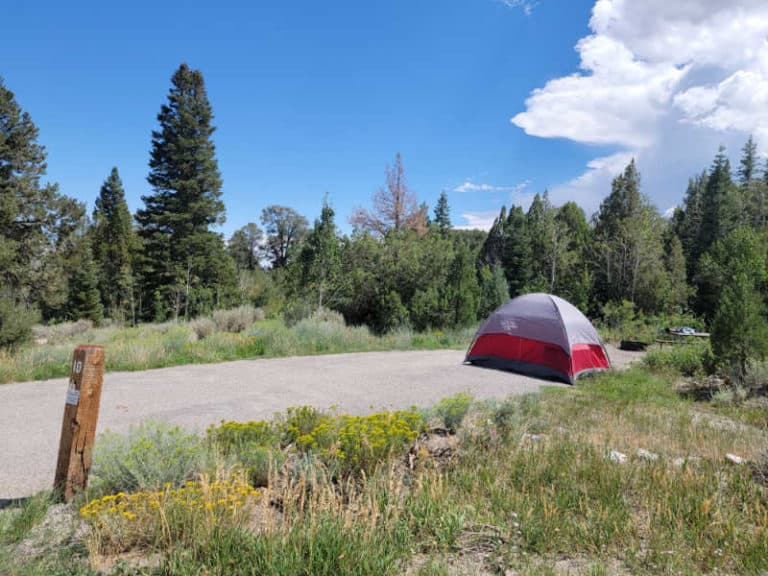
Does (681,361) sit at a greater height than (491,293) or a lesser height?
lesser

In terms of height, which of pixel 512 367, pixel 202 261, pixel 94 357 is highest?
pixel 202 261

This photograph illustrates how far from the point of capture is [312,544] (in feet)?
8.05

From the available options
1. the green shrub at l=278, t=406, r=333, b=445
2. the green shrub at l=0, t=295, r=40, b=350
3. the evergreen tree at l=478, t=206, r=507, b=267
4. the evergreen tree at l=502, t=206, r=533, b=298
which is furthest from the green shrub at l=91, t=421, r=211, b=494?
the evergreen tree at l=478, t=206, r=507, b=267

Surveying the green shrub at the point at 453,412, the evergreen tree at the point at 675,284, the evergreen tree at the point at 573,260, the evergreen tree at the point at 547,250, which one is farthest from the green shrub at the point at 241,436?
the evergreen tree at the point at 675,284

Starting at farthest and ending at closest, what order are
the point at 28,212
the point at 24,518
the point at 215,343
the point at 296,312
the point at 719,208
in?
the point at 719,208
the point at 28,212
the point at 296,312
the point at 215,343
the point at 24,518

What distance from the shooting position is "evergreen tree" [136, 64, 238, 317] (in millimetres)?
29516

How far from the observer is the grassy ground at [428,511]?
98.7 inches

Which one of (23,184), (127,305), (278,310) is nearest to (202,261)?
(127,305)

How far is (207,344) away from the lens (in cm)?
1091

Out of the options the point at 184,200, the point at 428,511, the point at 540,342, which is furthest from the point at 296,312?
the point at 184,200

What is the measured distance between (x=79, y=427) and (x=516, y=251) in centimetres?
4164

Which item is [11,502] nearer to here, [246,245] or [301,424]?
[301,424]

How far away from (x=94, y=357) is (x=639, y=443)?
17.3 feet

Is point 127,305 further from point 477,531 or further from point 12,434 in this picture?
point 477,531
